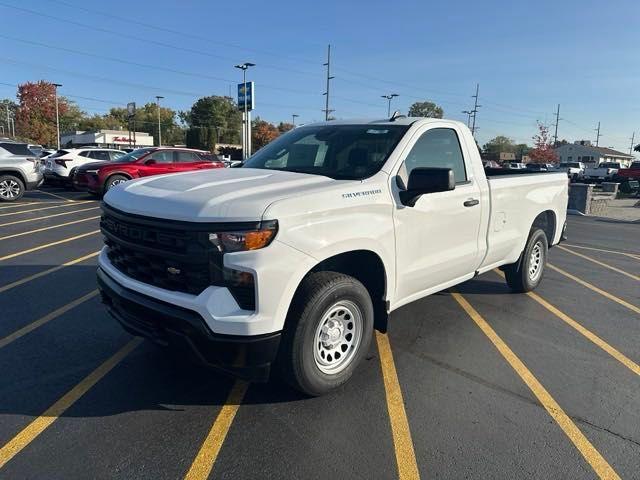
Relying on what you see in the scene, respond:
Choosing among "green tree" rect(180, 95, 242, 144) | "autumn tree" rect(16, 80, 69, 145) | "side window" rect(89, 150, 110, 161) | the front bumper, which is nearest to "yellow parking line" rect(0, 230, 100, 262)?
the front bumper

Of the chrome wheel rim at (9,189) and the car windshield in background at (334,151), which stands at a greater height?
the car windshield in background at (334,151)

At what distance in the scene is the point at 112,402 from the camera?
10.2 feet

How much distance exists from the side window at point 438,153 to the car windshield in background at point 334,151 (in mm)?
195

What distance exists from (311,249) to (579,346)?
2.98 m

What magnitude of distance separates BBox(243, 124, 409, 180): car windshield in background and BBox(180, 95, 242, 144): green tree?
96.7 metres

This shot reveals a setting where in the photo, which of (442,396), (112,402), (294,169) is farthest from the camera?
(294,169)

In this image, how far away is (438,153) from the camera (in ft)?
13.5

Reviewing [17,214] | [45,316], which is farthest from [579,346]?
[17,214]

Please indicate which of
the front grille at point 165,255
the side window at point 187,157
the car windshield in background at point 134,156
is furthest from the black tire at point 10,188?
the front grille at point 165,255

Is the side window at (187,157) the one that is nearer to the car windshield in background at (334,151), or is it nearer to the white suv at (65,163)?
the white suv at (65,163)

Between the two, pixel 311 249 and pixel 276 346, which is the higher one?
pixel 311 249

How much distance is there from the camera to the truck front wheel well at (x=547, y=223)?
5.90 metres

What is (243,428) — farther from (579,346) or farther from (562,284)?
(562,284)

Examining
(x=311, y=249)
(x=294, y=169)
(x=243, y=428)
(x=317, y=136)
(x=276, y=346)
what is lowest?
(x=243, y=428)
